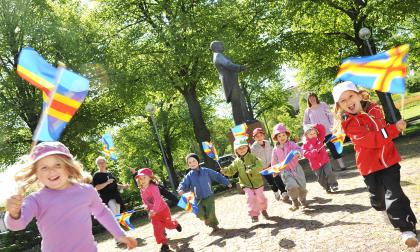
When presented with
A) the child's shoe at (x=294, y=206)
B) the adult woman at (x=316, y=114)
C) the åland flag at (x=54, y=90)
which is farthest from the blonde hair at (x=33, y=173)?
the adult woman at (x=316, y=114)

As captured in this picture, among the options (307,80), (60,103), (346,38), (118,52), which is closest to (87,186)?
(60,103)

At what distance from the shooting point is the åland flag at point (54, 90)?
358 centimetres

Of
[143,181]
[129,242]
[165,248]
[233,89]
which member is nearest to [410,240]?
[129,242]

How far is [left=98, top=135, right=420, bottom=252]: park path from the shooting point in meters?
4.85

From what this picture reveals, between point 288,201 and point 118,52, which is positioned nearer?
point 288,201

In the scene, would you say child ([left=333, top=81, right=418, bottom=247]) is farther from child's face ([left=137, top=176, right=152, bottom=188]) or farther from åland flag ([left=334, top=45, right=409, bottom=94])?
child's face ([left=137, top=176, right=152, bottom=188])

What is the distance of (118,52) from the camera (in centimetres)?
2059

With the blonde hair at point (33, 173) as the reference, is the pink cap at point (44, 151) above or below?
above

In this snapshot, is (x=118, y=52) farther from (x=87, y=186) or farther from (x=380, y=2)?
(x=87, y=186)

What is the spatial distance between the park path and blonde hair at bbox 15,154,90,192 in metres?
2.80

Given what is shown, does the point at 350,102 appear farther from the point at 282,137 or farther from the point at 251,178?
the point at 282,137

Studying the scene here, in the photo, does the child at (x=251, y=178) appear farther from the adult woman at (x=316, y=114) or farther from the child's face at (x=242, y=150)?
the adult woman at (x=316, y=114)

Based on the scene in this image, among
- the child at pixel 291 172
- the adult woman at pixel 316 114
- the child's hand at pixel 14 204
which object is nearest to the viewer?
the child's hand at pixel 14 204

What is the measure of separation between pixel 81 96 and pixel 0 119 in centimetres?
1902
